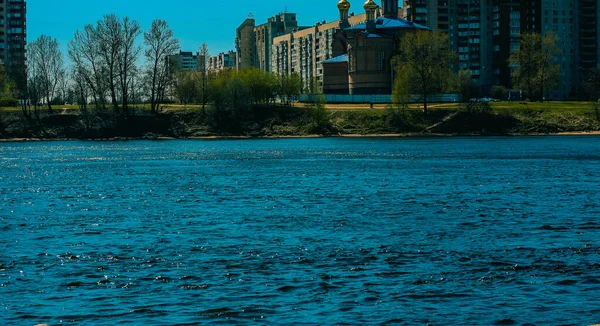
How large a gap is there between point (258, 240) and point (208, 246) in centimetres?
218

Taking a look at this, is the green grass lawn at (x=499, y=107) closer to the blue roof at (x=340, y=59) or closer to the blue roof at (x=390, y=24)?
the blue roof at (x=340, y=59)

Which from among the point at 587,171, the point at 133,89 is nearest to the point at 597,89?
the point at 133,89

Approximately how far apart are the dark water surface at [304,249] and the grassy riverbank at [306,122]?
6866 centimetres

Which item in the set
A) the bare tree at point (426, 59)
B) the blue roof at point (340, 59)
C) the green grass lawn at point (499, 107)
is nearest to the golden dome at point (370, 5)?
the blue roof at point (340, 59)

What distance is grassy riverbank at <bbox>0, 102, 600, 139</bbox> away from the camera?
136 metres

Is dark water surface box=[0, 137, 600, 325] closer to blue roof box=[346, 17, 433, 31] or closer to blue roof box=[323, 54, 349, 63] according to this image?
blue roof box=[346, 17, 433, 31]

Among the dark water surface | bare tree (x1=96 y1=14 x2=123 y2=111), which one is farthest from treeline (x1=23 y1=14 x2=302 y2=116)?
the dark water surface

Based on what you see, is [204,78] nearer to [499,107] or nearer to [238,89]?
[238,89]

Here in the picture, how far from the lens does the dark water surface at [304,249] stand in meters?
22.3

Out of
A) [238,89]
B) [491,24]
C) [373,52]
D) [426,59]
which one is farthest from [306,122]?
[491,24]

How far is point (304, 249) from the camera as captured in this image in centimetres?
3105

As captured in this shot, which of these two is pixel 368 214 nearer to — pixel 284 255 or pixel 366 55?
pixel 284 255

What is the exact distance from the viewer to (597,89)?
166m

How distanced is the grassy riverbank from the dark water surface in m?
68.7
